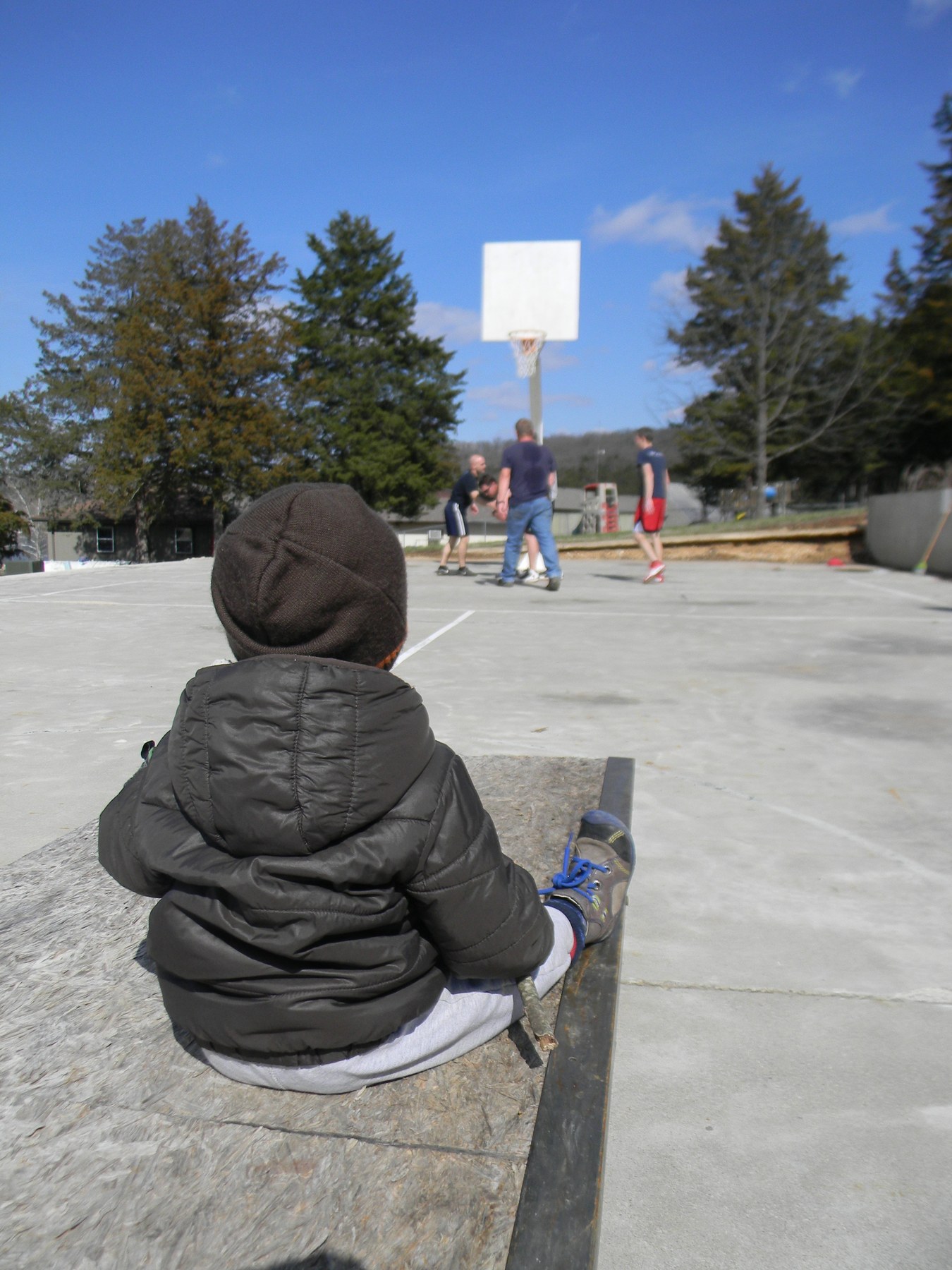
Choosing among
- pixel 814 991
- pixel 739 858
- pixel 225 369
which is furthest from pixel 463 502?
pixel 225 369

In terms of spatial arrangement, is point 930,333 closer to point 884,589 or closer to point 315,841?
point 884,589

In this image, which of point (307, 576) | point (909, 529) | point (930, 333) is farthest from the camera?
point (930, 333)

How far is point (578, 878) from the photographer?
2.45 m

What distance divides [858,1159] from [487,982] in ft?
2.40

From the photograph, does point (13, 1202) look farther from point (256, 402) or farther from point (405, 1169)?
point (256, 402)

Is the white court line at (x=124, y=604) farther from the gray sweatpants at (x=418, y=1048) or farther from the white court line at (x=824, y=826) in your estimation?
the gray sweatpants at (x=418, y=1048)

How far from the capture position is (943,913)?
2789mm

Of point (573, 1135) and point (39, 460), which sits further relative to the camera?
point (39, 460)

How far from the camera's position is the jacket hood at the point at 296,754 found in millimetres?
1538

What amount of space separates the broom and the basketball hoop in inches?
279

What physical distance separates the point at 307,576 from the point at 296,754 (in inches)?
11.9

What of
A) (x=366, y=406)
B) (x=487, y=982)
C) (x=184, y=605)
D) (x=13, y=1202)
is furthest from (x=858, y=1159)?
(x=366, y=406)

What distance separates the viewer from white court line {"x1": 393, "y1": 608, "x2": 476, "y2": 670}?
22.0ft

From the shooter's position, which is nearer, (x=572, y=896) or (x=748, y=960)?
(x=572, y=896)
